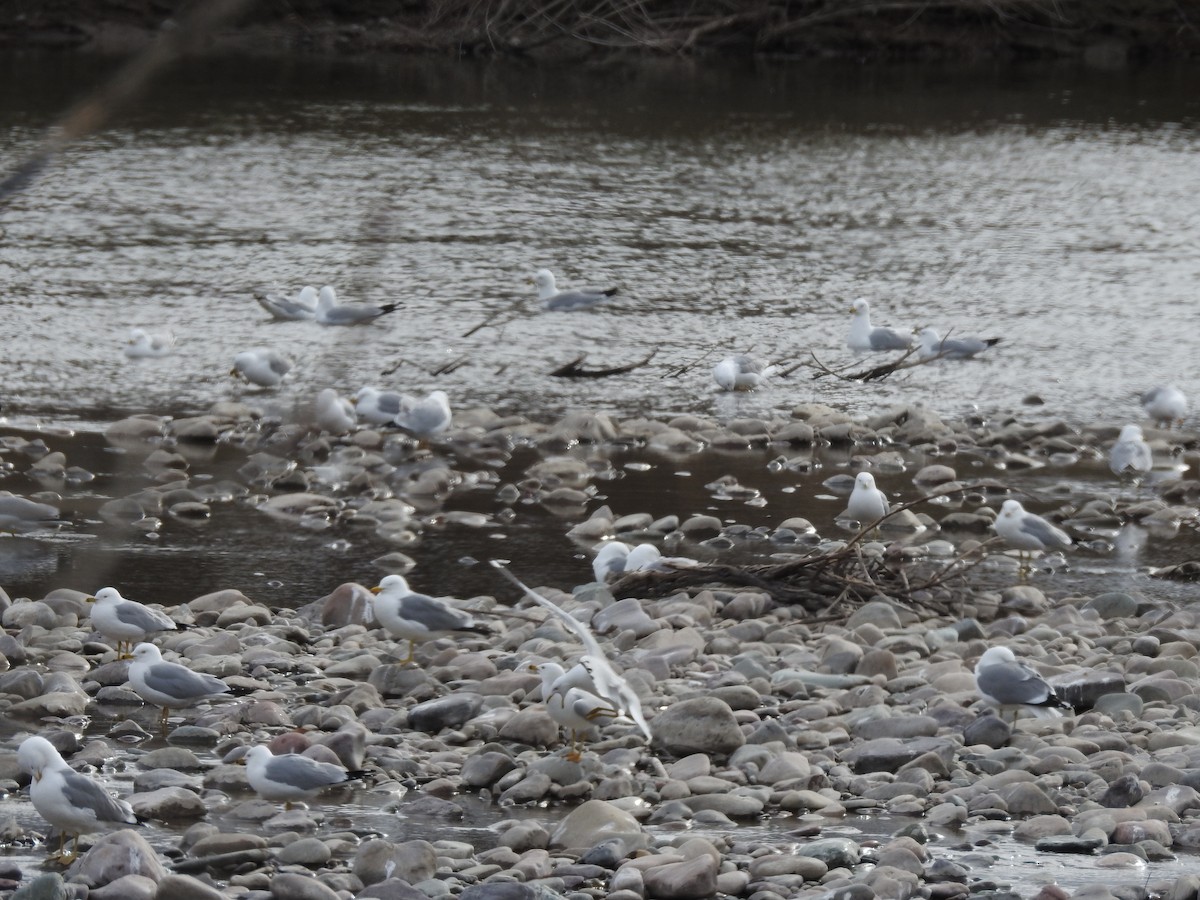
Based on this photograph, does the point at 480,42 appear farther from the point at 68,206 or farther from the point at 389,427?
the point at 389,427

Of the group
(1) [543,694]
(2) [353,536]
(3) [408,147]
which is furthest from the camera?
→ (3) [408,147]

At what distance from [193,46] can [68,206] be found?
1854 cm

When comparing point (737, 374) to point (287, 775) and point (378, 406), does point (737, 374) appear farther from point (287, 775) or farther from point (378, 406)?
point (287, 775)

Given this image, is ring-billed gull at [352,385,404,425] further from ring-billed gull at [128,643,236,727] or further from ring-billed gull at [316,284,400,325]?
ring-billed gull at [128,643,236,727]

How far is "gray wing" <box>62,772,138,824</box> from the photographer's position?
4.56m

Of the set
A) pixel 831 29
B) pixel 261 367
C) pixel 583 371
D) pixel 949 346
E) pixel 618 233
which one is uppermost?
pixel 831 29

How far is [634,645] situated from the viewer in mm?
6785

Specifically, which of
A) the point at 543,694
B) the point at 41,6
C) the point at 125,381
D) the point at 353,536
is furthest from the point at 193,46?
the point at 41,6

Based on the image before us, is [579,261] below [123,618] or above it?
below

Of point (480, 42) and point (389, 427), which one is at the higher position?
point (480, 42)

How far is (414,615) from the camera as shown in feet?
21.0

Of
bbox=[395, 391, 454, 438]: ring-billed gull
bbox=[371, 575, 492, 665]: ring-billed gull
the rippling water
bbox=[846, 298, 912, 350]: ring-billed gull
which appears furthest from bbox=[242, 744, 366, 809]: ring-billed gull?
bbox=[846, 298, 912, 350]: ring-billed gull

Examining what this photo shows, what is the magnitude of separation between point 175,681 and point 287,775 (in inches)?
36.8

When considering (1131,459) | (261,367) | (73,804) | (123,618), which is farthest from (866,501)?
(261,367)
